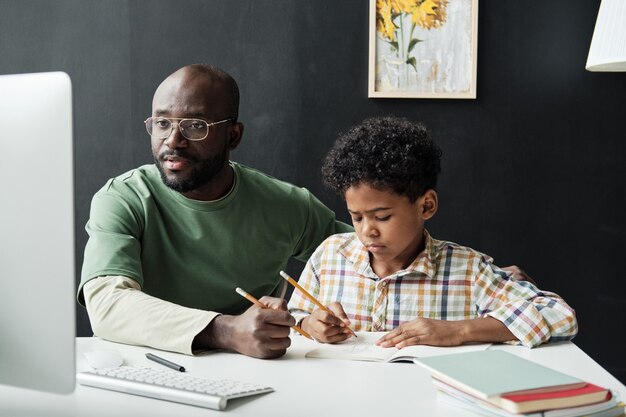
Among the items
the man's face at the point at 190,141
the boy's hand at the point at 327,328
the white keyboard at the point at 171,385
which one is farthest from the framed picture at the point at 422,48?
the white keyboard at the point at 171,385

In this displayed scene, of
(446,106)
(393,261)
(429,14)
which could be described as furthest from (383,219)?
(429,14)

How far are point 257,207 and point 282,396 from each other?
0.98m

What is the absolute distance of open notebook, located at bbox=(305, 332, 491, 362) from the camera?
1428 millimetres

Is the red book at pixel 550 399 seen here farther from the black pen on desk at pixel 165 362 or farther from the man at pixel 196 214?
the man at pixel 196 214

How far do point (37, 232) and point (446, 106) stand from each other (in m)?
2.14

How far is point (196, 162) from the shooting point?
6.51 feet

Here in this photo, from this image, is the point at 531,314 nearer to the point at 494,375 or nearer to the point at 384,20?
the point at 494,375

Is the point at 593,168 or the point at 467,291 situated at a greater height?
the point at 593,168

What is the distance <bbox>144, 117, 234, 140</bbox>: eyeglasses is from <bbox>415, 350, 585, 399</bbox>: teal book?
3.40ft

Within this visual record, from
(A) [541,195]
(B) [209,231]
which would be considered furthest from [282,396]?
(A) [541,195]

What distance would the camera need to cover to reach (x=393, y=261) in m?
Result: 1.82

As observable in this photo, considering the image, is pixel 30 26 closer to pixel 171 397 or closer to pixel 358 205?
pixel 358 205

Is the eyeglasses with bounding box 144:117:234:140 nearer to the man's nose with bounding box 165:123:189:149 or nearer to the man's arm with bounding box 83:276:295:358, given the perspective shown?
the man's nose with bounding box 165:123:189:149

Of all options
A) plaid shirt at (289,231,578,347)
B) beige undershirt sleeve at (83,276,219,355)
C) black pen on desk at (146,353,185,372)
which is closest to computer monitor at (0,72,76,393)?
black pen on desk at (146,353,185,372)
